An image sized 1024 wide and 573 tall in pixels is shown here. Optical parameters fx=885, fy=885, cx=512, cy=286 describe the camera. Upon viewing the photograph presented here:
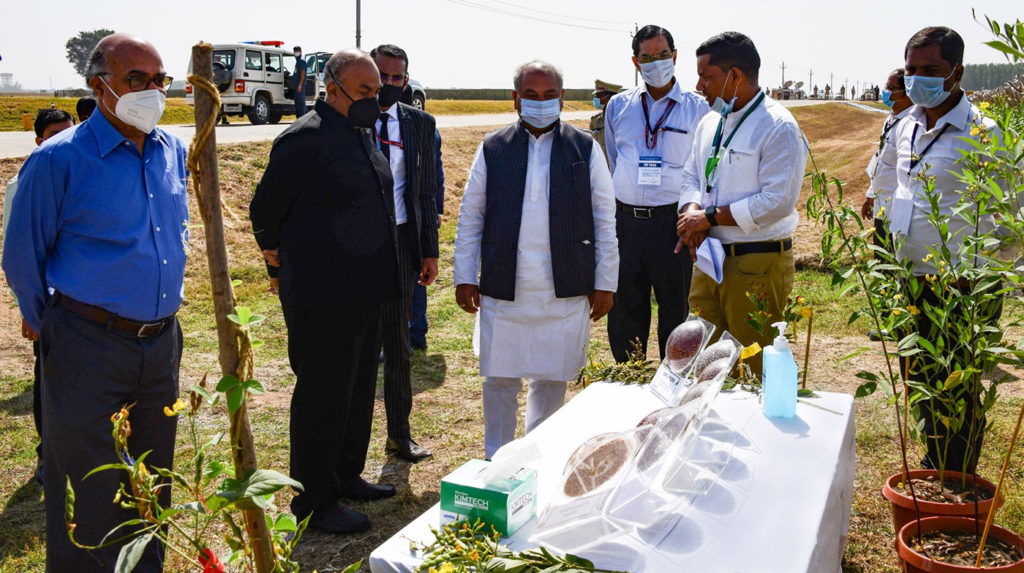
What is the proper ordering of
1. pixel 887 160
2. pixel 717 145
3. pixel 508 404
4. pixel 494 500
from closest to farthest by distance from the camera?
pixel 494 500 → pixel 717 145 → pixel 508 404 → pixel 887 160

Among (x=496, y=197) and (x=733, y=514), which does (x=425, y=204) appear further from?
(x=733, y=514)

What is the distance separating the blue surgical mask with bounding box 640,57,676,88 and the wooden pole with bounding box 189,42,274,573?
13.2 ft

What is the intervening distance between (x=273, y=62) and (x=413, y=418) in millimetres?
18962

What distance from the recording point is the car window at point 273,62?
2186 cm

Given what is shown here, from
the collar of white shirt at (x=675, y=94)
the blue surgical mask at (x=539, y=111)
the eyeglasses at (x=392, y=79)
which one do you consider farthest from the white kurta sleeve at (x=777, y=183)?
the eyeglasses at (x=392, y=79)

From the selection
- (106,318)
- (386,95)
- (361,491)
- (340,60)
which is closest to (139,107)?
(106,318)

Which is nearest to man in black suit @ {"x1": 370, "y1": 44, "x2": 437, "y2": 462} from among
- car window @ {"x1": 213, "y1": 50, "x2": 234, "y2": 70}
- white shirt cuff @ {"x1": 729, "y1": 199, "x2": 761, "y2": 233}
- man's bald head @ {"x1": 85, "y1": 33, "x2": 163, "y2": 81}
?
white shirt cuff @ {"x1": 729, "y1": 199, "x2": 761, "y2": 233}

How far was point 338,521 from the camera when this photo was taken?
3.54m

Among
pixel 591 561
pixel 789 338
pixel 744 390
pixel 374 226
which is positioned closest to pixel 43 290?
pixel 374 226

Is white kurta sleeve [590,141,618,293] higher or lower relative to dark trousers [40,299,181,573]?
higher

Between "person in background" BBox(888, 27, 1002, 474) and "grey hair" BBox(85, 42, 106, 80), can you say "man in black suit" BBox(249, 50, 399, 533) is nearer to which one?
"grey hair" BBox(85, 42, 106, 80)

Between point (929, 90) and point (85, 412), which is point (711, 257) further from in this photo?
point (85, 412)

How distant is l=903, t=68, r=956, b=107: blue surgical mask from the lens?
348 cm

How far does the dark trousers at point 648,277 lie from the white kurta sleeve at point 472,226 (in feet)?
3.56
